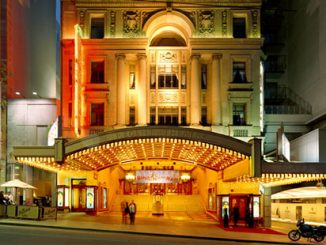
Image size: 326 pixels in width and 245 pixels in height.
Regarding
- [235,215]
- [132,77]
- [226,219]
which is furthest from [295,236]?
[132,77]

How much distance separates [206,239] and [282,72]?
38.0m

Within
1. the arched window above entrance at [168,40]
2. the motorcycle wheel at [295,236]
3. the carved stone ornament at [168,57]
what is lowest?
the motorcycle wheel at [295,236]

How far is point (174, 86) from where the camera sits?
169ft

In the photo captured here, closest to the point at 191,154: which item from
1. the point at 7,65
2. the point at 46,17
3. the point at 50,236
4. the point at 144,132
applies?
the point at 144,132

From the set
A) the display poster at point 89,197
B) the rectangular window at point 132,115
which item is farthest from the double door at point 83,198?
the rectangular window at point 132,115

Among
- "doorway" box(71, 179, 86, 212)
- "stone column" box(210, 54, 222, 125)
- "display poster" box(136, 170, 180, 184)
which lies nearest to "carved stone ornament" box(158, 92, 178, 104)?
"stone column" box(210, 54, 222, 125)

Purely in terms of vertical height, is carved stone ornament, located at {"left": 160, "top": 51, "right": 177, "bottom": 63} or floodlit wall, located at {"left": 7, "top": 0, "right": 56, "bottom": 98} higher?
floodlit wall, located at {"left": 7, "top": 0, "right": 56, "bottom": 98}

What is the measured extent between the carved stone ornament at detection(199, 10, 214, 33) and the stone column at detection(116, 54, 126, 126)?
7289mm

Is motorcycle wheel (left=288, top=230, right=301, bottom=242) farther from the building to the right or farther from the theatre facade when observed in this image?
the theatre facade

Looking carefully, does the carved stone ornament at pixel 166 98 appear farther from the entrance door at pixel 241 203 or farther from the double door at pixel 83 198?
the entrance door at pixel 241 203

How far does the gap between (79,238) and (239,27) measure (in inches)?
1221

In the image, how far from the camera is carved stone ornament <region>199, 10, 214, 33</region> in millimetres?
50219

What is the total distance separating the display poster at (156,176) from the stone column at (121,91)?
5.22 metres

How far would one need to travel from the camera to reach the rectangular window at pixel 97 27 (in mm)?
50969
